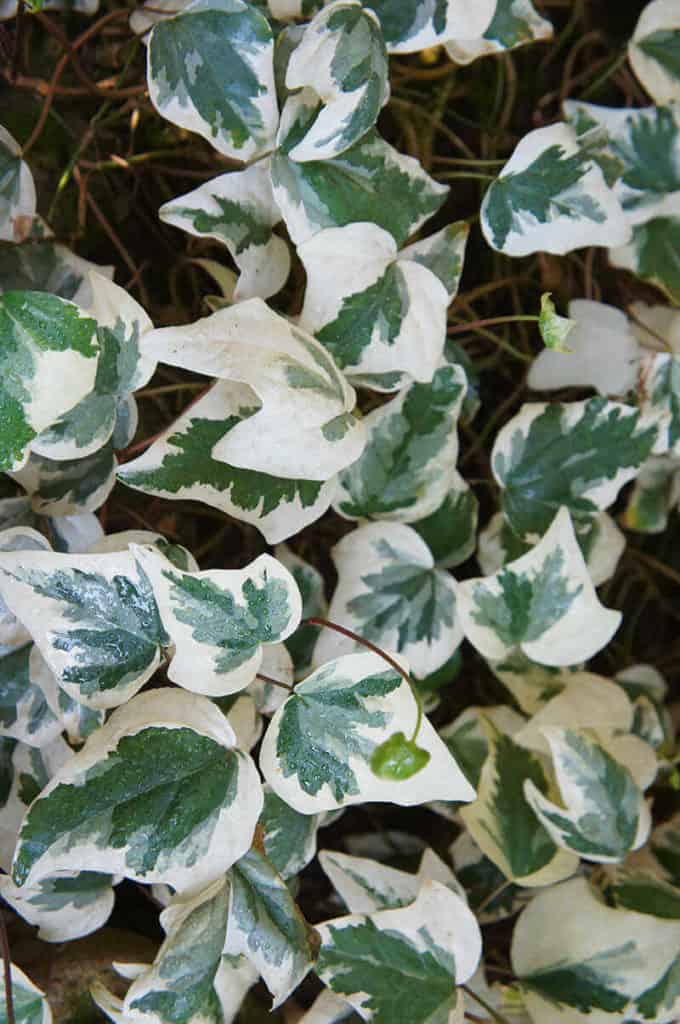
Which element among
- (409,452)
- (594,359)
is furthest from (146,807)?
(594,359)

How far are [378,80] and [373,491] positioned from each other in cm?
30

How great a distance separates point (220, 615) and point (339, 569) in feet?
0.66

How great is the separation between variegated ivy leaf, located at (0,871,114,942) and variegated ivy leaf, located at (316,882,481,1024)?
0.17 meters

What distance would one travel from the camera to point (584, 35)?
941mm

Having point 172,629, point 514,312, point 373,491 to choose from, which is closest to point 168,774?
point 172,629

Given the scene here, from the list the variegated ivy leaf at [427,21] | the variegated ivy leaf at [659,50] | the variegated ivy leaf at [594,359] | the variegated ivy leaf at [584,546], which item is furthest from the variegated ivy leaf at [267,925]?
the variegated ivy leaf at [659,50]

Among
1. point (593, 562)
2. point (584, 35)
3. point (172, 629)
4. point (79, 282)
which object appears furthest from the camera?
point (584, 35)

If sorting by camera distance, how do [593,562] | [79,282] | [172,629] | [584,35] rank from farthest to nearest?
1. [584,35]
2. [593,562]
3. [79,282]
4. [172,629]

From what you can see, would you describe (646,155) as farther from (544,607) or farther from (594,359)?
(544,607)

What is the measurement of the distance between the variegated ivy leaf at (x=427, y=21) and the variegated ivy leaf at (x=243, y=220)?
0.14m

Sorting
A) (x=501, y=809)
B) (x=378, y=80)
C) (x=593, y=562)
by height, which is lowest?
(x=501, y=809)

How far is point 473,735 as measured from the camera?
824 millimetres

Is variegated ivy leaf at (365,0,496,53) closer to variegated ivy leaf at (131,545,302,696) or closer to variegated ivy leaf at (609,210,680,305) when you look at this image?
variegated ivy leaf at (609,210,680,305)

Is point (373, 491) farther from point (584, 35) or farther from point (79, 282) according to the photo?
point (584, 35)
